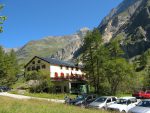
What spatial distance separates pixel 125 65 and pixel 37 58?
130 ft

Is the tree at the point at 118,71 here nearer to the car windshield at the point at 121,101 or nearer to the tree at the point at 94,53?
the tree at the point at 94,53

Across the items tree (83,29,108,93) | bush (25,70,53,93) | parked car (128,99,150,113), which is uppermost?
tree (83,29,108,93)

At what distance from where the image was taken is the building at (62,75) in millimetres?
70969

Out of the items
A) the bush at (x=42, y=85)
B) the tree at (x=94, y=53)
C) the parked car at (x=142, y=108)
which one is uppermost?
the tree at (x=94, y=53)

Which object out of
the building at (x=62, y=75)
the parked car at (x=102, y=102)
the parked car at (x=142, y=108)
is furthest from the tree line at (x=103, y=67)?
the parked car at (x=142, y=108)

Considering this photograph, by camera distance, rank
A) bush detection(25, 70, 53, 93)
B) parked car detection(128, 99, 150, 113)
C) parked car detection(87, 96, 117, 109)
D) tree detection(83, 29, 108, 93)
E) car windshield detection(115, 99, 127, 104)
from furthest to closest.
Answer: bush detection(25, 70, 53, 93), tree detection(83, 29, 108, 93), parked car detection(87, 96, 117, 109), car windshield detection(115, 99, 127, 104), parked car detection(128, 99, 150, 113)

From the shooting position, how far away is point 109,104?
29.1 meters

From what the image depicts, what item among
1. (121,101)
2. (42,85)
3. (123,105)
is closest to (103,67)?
(42,85)

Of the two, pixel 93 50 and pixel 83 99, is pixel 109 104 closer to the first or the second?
pixel 83 99

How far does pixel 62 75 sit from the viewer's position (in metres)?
83.4

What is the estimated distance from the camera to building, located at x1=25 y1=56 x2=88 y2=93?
233 ft

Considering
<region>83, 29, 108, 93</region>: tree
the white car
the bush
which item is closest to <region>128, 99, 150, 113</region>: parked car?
the white car

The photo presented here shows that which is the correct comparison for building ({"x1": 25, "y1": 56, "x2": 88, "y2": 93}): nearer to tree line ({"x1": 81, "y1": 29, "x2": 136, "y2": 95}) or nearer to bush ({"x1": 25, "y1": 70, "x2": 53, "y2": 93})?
bush ({"x1": 25, "y1": 70, "x2": 53, "y2": 93})

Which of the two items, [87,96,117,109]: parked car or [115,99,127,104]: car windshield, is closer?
[115,99,127,104]: car windshield
